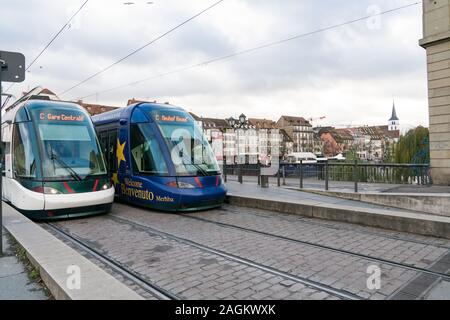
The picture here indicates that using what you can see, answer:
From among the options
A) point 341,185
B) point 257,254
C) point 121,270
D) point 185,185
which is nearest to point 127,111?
point 185,185

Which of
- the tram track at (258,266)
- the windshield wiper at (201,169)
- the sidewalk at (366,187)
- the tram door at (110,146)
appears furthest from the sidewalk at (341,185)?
the tram track at (258,266)

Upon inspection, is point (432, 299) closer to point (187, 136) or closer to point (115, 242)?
point (115, 242)

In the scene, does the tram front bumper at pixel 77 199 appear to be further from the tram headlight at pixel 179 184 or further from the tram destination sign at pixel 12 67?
the tram destination sign at pixel 12 67

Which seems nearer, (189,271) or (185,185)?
(189,271)

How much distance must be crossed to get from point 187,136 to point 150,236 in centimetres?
367

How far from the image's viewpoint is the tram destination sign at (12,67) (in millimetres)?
5469

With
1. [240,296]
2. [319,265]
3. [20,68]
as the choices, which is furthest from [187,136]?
[240,296]

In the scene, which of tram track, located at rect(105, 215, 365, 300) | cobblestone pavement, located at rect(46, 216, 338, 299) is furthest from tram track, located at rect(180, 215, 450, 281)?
cobblestone pavement, located at rect(46, 216, 338, 299)

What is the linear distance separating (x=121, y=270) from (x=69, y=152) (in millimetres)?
4737

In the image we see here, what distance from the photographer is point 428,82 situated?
1425 centimetres

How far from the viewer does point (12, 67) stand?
5.57m

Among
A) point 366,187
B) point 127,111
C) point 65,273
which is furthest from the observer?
point 366,187

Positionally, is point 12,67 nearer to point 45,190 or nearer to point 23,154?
point 45,190

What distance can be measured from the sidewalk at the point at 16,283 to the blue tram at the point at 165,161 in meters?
4.28
